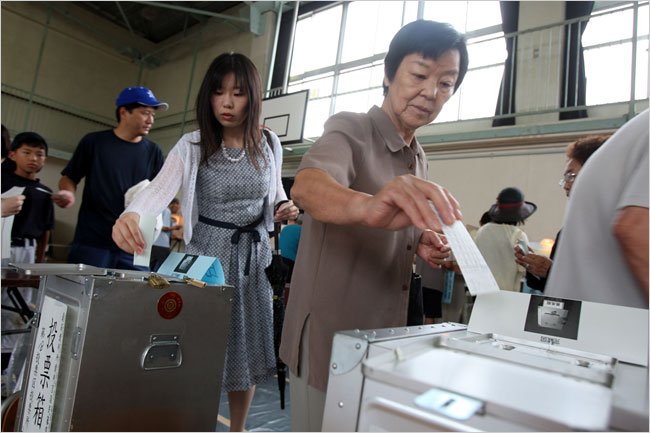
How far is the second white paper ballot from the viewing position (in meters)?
0.55

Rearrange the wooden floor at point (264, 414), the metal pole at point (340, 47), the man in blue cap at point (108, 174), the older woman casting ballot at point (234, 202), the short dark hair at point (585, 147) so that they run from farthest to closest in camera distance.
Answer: the metal pole at point (340, 47) → the wooden floor at point (264, 414) → the man in blue cap at point (108, 174) → the short dark hair at point (585, 147) → the older woman casting ballot at point (234, 202)

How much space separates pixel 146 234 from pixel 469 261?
0.77 meters

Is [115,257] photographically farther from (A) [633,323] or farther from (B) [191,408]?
(A) [633,323]

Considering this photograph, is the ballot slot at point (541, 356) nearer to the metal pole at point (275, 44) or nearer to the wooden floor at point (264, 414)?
the wooden floor at point (264, 414)

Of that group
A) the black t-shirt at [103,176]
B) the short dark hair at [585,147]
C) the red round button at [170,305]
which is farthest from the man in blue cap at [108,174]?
the short dark hair at [585,147]

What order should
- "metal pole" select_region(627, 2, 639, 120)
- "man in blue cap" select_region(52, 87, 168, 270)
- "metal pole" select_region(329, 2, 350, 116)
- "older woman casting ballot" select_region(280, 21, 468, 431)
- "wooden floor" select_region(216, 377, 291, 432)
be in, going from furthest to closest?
"metal pole" select_region(329, 2, 350, 116), "metal pole" select_region(627, 2, 639, 120), "wooden floor" select_region(216, 377, 291, 432), "man in blue cap" select_region(52, 87, 168, 270), "older woman casting ballot" select_region(280, 21, 468, 431)

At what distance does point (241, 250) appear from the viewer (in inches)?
50.9

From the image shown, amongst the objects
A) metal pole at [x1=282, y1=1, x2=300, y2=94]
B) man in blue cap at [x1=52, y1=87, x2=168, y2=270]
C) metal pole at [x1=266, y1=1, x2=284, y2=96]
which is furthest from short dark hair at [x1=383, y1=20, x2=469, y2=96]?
metal pole at [x1=266, y1=1, x2=284, y2=96]

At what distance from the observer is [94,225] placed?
5.91 ft

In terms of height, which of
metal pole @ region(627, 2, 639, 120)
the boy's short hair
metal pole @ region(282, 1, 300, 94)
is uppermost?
metal pole @ region(282, 1, 300, 94)

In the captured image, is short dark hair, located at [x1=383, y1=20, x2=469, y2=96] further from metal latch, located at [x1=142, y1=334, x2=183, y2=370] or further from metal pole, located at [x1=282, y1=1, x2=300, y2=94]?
metal pole, located at [x1=282, y1=1, x2=300, y2=94]

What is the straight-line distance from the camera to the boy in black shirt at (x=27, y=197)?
8.05ft

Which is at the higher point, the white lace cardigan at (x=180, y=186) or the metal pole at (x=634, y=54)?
the metal pole at (x=634, y=54)

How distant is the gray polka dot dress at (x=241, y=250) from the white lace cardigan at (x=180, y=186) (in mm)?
38
